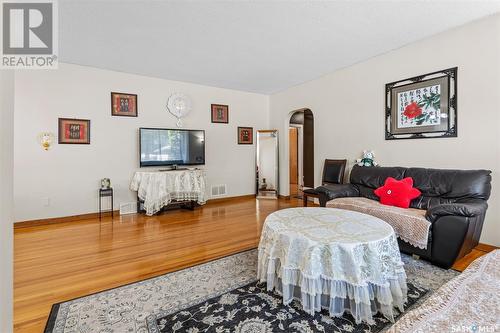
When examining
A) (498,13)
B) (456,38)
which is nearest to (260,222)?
(456,38)

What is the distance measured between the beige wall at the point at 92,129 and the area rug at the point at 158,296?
9.46 feet

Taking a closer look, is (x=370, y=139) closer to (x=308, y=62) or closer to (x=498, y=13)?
(x=308, y=62)

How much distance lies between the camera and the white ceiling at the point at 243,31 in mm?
2461

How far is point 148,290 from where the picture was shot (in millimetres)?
1901

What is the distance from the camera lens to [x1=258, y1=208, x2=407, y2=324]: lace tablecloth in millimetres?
1516

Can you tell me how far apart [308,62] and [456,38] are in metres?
1.96

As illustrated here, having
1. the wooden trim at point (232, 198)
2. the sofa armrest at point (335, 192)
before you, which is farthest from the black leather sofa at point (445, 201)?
the wooden trim at point (232, 198)

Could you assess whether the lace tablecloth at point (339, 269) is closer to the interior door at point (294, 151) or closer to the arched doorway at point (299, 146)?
the arched doorway at point (299, 146)

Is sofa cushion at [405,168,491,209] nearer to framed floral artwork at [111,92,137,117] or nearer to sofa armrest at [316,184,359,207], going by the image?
sofa armrest at [316,184,359,207]

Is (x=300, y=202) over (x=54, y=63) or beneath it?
beneath

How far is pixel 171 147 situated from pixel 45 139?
2.01 m

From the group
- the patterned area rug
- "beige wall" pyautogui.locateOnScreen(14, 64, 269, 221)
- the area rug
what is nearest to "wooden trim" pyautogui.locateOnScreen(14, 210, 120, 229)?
"beige wall" pyautogui.locateOnScreen(14, 64, 269, 221)

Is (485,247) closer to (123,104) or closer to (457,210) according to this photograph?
(457,210)

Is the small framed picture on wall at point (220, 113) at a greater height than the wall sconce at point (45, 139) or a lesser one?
greater
